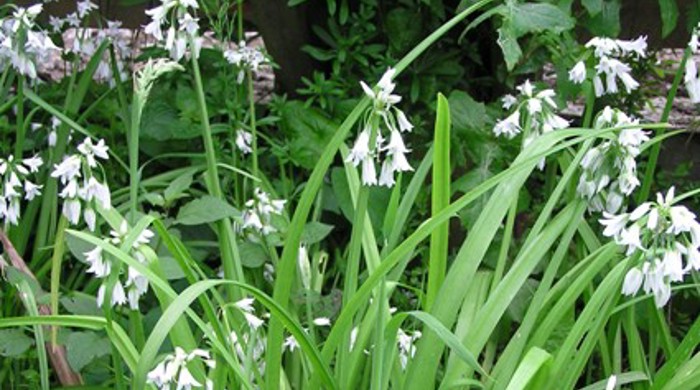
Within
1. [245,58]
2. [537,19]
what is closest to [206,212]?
[245,58]

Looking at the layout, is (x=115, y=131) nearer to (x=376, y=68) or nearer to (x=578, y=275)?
(x=376, y=68)

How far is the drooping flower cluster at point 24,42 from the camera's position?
8.77 feet

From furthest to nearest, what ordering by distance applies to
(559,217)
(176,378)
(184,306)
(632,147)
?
(559,217) → (632,147) → (176,378) → (184,306)

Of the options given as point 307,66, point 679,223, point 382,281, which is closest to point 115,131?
point 307,66

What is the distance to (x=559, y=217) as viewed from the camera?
2.46m

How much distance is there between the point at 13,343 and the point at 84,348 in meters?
0.19

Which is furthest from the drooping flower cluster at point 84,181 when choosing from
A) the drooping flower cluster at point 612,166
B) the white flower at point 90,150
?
the drooping flower cluster at point 612,166

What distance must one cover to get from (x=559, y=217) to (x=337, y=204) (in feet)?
3.19

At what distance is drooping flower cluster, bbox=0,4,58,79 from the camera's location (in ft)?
8.77

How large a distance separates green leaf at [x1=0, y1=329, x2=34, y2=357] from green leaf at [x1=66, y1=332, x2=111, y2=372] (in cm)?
11

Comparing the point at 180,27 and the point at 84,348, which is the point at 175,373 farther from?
the point at 180,27

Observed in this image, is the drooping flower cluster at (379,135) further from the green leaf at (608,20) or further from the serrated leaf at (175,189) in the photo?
the green leaf at (608,20)

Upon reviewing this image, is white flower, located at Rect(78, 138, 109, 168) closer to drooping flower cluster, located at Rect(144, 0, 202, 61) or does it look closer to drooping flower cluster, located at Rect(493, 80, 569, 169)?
drooping flower cluster, located at Rect(144, 0, 202, 61)

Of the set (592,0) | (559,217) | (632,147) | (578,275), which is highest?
(592,0)
